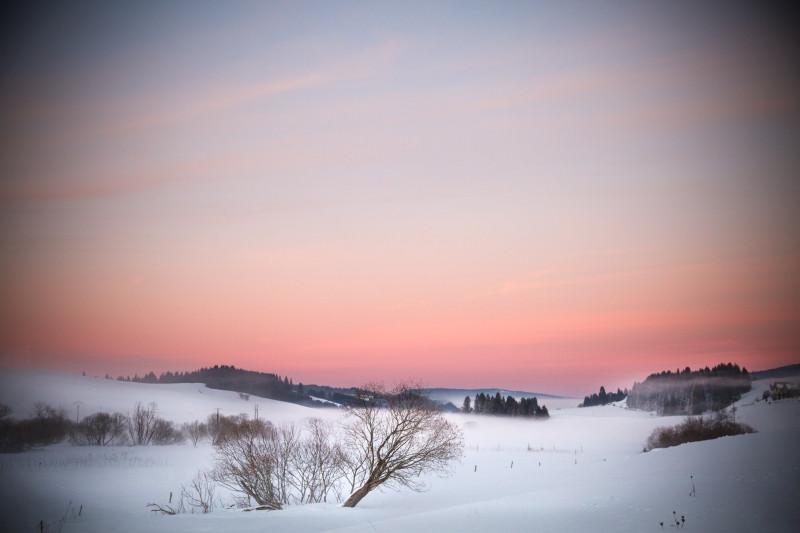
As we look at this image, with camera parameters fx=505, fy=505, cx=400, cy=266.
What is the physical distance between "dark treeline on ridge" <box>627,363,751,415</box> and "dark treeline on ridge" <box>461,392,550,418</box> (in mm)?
43840

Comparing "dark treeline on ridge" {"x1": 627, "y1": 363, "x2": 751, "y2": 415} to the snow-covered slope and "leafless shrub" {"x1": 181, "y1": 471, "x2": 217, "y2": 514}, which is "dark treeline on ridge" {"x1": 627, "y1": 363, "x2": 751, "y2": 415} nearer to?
the snow-covered slope

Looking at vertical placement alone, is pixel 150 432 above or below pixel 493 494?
below

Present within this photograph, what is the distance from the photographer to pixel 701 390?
167250 millimetres

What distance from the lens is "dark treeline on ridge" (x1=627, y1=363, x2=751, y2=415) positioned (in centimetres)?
15738

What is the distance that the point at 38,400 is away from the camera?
420ft

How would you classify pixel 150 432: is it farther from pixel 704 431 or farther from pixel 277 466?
pixel 704 431

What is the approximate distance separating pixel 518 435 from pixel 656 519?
128 m

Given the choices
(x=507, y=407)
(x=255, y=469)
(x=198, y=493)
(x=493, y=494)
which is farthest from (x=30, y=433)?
(x=507, y=407)

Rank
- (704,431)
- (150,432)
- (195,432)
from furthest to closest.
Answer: (195,432), (150,432), (704,431)

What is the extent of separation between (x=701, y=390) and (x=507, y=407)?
63.9 meters

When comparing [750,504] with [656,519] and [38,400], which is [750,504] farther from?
[38,400]

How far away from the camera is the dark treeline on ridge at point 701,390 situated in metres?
157

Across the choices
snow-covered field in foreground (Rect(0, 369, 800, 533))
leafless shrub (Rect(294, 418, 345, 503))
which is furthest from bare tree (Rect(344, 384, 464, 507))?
leafless shrub (Rect(294, 418, 345, 503))

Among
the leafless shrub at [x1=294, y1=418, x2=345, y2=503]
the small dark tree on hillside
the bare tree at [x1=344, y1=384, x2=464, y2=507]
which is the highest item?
the bare tree at [x1=344, y1=384, x2=464, y2=507]
